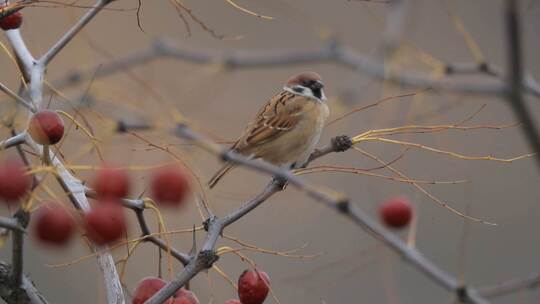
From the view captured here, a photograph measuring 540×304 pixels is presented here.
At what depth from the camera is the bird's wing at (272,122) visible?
14.3 ft

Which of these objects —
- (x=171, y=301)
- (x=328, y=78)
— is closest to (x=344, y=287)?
(x=328, y=78)

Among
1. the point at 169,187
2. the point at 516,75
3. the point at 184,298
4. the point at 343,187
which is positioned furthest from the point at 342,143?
the point at 343,187

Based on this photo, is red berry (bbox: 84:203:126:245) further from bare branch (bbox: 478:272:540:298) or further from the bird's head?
the bird's head

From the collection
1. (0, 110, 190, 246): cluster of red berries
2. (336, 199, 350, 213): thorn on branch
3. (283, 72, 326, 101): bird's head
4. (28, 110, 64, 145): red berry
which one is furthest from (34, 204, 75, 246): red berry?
(283, 72, 326, 101): bird's head

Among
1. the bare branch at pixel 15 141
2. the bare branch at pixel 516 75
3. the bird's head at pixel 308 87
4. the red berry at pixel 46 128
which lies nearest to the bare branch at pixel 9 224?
the red berry at pixel 46 128

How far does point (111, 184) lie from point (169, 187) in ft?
0.38

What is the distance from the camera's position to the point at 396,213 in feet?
6.58

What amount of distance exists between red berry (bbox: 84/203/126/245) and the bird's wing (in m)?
2.63

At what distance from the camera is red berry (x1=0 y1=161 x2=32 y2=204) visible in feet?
5.73

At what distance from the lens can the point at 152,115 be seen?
140 cm

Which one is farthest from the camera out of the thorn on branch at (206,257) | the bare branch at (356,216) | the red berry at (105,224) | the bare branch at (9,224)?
the thorn on branch at (206,257)

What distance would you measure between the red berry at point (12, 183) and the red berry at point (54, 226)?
2.4 inches

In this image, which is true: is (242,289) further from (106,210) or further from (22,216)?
(106,210)

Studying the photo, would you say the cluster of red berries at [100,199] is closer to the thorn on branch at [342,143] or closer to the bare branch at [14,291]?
the bare branch at [14,291]
